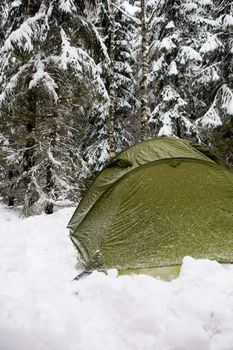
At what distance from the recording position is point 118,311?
2939mm

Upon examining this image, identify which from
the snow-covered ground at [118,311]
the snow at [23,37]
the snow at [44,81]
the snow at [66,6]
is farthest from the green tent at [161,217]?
the snow at [66,6]

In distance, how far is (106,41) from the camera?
1384cm

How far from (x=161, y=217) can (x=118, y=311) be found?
163 centimetres

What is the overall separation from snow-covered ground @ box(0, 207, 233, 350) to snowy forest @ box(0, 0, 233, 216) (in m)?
5.81

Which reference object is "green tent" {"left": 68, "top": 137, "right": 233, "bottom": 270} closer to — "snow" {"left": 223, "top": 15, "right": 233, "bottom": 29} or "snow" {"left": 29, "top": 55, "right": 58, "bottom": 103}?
"snow" {"left": 29, "top": 55, "right": 58, "bottom": 103}

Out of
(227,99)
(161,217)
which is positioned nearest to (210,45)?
(227,99)

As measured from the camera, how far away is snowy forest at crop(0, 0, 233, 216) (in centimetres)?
921

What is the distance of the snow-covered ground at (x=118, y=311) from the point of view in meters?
2.55

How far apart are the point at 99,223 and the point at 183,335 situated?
2.34m

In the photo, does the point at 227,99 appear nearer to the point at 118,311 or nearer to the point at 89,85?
the point at 89,85

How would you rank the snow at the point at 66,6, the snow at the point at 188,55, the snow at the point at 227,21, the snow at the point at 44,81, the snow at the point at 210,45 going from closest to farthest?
the snow at the point at 66,6 → the snow at the point at 44,81 → the snow at the point at 227,21 → the snow at the point at 210,45 → the snow at the point at 188,55

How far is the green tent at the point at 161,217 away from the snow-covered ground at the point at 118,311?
0.33 m

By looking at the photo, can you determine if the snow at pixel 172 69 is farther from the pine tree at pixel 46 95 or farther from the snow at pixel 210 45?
the pine tree at pixel 46 95

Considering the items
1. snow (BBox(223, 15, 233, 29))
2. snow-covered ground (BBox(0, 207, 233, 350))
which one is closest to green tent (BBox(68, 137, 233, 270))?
snow-covered ground (BBox(0, 207, 233, 350))
